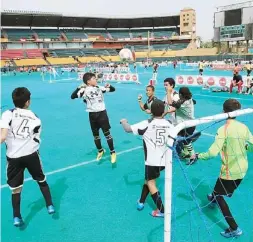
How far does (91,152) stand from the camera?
7621 mm

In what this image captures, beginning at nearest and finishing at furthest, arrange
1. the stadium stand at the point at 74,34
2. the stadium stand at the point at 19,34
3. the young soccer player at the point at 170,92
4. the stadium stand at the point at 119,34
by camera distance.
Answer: the young soccer player at the point at 170,92, the stadium stand at the point at 19,34, the stadium stand at the point at 74,34, the stadium stand at the point at 119,34

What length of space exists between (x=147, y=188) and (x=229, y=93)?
15071 mm

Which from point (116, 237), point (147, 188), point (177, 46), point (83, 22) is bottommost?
point (116, 237)

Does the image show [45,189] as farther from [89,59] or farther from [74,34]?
[74,34]

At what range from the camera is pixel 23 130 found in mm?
3924

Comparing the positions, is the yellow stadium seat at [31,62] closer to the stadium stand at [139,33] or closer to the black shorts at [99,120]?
the stadium stand at [139,33]

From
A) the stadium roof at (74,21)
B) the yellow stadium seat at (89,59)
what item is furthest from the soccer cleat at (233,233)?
the stadium roof at (74,21)

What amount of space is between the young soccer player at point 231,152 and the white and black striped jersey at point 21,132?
229 cm

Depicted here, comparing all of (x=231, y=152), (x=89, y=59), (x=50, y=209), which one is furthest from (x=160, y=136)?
(x=89, y=59)

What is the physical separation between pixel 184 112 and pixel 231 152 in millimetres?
2548

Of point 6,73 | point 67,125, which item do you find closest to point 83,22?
point 6,73

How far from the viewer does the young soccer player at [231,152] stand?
11.3 ft

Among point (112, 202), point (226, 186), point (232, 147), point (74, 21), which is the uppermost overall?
point (74, 21)

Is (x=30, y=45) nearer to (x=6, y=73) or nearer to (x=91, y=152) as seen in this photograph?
(x=6, y=73)
